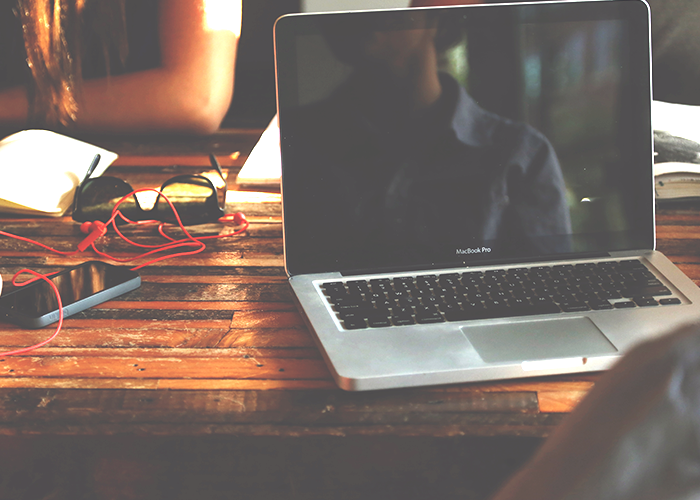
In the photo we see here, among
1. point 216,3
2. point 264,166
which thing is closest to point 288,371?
point 264,166

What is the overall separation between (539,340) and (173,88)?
1.18 meters

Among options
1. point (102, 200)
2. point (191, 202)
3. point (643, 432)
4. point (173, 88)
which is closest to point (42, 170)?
point (102, 200)

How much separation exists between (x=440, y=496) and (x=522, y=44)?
1.80ft

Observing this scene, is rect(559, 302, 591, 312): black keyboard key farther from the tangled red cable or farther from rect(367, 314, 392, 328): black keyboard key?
the tangled red cable

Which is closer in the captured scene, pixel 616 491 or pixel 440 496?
pixel 616 491

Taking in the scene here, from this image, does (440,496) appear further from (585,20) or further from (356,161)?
(585,20)

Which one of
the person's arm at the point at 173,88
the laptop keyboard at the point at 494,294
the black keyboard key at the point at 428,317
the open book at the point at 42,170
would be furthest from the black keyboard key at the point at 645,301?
the person's arm at the point at 173,88

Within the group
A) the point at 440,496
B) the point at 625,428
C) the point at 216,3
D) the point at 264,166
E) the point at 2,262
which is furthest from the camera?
the point at 216,3

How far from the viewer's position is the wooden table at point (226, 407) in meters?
0.54

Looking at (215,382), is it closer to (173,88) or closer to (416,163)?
(416,163)

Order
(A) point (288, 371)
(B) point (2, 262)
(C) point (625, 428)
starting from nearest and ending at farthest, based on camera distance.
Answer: (C) point (625, 428) < (A) point (288, 371) < (B) point (2, 262)

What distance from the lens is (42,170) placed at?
1.03m

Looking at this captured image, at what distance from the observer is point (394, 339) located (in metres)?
0.60

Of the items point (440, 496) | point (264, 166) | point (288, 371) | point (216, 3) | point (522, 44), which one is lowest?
point (440, 496)
